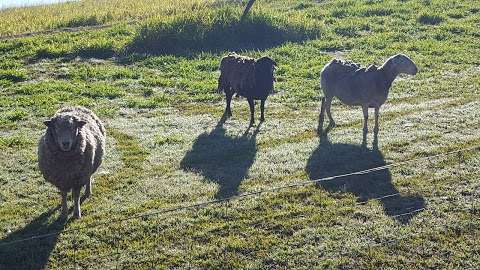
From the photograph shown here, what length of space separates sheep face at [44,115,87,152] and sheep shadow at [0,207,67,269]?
134cm

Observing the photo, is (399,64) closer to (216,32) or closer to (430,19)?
(216,32)

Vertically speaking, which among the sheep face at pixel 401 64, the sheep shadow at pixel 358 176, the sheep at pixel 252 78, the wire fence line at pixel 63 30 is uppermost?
the sheep face at pixel 401 64

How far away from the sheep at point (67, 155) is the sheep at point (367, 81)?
6.35 m

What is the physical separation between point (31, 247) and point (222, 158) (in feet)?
16.6

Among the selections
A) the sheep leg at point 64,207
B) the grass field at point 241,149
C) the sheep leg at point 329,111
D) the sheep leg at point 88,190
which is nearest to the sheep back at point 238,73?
the grass field at point 241,149

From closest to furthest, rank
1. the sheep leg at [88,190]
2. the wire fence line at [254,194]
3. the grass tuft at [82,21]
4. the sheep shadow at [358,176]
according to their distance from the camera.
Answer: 1. the wire fence line at [254,194]
2. the sheep shadow at [358,176]
3. the sheep leg at [88,190]
4. the grass tuft at [82,21]

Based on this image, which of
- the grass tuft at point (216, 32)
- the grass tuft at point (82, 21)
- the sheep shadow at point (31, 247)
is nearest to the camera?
the sheep shadow at point (31, 247)

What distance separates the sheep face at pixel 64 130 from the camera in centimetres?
1052

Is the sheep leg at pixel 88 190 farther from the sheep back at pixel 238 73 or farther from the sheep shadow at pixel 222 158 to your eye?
the sheep back at pixel 238 73

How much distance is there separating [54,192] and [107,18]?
1847 cm

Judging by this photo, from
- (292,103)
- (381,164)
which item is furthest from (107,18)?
(381,164)

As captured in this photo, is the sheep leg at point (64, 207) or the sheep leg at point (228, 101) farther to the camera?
the sheep leg at point (228, 101)

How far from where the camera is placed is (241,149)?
14.7 metres

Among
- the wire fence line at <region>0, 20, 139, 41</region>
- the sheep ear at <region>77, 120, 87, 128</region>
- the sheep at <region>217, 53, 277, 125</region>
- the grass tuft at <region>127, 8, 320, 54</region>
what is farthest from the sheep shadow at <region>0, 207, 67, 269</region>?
the wire fence line at <region>0, 20, 139, 41</region>
